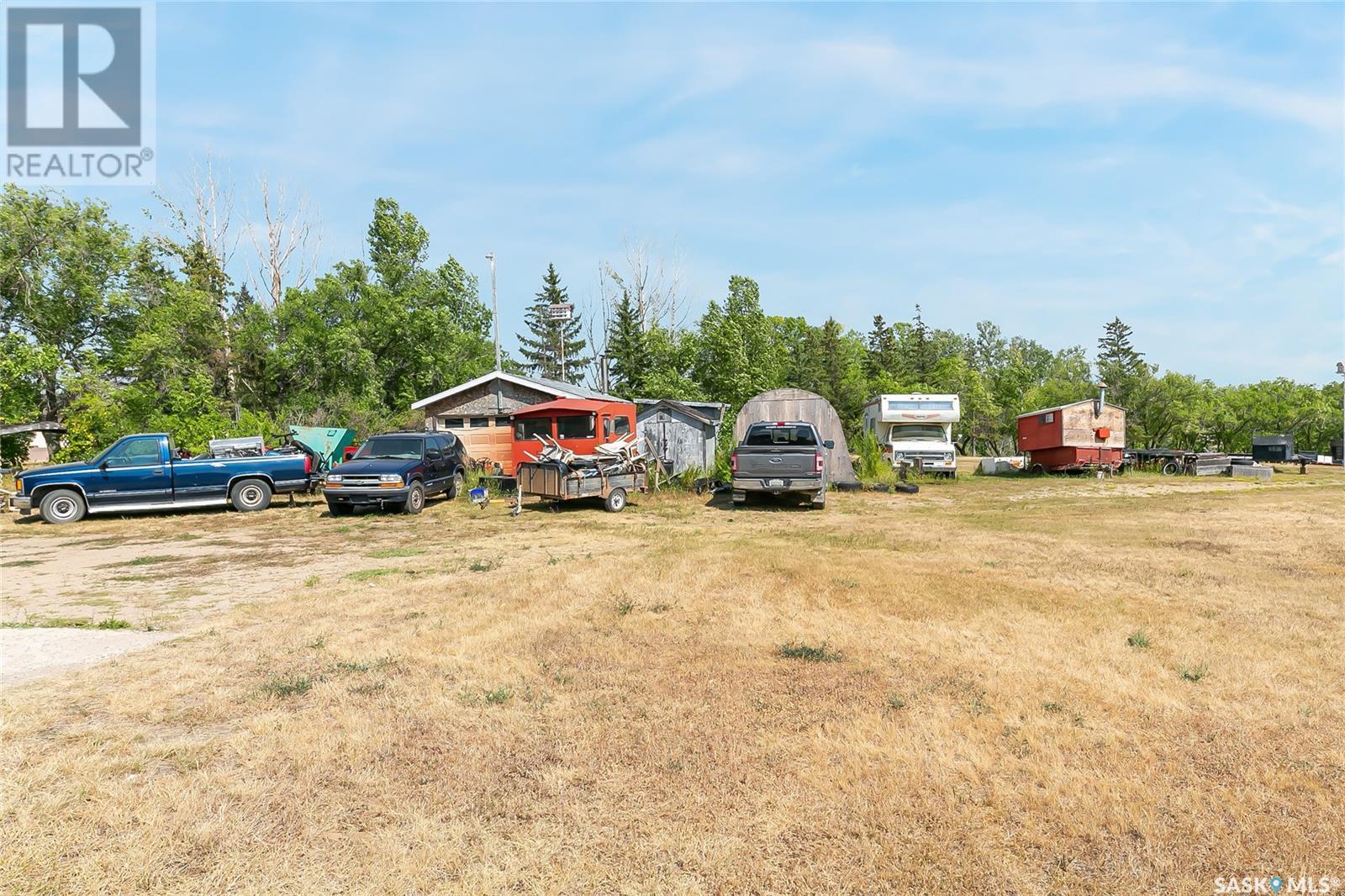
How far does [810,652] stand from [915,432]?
22.5m

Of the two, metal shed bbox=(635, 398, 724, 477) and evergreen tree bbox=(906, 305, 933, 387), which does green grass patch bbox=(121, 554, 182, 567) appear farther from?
evergreen tree bbox=(906, 305, 933, 387)

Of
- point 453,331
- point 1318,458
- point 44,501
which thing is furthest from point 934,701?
point 1318,458

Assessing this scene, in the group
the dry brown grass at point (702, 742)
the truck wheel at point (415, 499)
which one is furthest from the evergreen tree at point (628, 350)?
the dry brown grass at point (702, 742)

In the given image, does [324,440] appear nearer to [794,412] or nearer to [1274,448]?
[794,412]

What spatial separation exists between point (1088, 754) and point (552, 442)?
14.3 metres

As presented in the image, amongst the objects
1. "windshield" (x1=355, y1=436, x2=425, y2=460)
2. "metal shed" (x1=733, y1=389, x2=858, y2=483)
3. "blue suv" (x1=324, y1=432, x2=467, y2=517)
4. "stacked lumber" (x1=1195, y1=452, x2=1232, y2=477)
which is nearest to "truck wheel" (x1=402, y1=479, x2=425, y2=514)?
"blue suv" (x1=324, y1=432, x2=467, y2=517)

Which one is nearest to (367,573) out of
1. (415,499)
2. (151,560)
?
(151,560)

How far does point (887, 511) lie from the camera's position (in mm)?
15023

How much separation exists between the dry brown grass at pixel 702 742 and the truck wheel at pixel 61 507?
10571 mm

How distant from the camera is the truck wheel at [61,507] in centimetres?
1427

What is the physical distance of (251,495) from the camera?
1595 cm

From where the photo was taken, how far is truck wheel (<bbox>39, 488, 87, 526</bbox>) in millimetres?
14266

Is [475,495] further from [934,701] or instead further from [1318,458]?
[1318,458]

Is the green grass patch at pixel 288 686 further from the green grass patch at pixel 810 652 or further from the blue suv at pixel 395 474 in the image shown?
the blue suv at pixel 395 474
